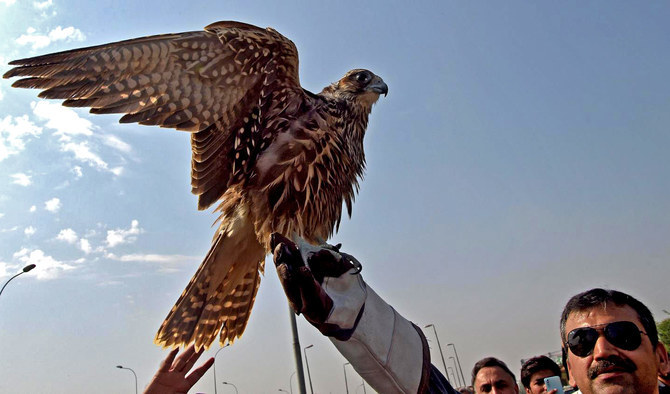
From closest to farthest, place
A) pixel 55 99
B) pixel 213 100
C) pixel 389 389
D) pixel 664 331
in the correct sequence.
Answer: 1. pixel 389 389
2. pixel 55 99
3. pixel 213 100
4. pixel 664 331

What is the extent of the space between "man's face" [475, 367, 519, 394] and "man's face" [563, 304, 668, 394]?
2470 mm

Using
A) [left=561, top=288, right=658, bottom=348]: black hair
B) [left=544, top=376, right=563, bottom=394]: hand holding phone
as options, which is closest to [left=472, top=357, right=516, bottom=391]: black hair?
[left=544, top=376, right=563, bottom=394]: hand holding phone

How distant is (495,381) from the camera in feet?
13.5

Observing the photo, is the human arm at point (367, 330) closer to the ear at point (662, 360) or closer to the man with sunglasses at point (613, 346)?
the man with sunglasses at point (613, 346)

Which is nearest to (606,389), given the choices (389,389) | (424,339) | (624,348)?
(624,348)

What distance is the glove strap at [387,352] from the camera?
4.65 ft

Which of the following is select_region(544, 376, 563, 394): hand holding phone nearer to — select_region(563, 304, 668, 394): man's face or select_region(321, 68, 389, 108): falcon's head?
select_region(563, 304, 668, 394): man's face

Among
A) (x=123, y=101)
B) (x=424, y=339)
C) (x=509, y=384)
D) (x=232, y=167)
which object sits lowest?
(x=509, y=384)

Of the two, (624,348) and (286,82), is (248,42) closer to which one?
(286,82)

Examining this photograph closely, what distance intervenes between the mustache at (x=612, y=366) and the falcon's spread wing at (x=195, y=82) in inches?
104

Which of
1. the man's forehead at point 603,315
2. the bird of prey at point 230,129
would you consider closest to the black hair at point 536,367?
the bird of prey at point 230,129

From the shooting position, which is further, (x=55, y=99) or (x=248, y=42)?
(x=248, y=42)

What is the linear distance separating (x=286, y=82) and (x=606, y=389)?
2940 mm

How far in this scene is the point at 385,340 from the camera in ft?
4.78
